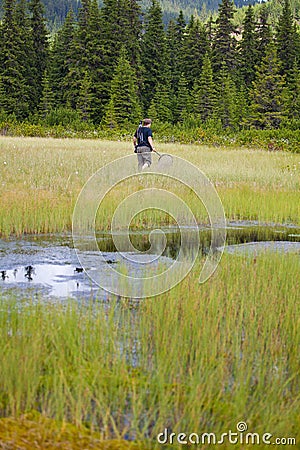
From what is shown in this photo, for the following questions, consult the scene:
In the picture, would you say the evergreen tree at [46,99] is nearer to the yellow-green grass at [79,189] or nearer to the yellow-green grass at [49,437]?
the yellow-green grass at [79,189]

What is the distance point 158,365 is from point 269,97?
39910 mm

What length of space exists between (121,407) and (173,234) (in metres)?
6.04

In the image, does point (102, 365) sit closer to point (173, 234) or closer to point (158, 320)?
point (158, 320)

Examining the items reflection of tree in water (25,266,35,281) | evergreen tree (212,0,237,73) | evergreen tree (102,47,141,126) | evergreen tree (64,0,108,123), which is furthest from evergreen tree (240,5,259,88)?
reflection of tree in water (25,266,35,281)

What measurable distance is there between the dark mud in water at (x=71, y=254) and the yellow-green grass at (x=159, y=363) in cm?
61

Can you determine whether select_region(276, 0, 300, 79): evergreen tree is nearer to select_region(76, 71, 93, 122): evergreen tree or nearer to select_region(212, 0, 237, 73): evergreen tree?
select_region(212, 0, 237, 73): evergreen tree

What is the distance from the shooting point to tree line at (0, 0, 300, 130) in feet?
143

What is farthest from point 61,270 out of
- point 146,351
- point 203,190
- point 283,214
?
point 283,214

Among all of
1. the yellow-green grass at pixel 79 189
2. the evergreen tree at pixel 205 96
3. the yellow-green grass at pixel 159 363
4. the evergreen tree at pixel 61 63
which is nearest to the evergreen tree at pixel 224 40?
the evergreen tree at pixel 205 96

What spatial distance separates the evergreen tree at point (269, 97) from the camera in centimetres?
4141

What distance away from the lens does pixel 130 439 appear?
3414 mm

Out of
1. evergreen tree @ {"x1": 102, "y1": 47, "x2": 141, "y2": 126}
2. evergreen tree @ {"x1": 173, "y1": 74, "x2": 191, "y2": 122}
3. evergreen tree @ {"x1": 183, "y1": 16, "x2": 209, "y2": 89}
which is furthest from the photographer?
evergreen tree @ {"x1": 183, "y1": 16, "x2": 209, "y2": 89}

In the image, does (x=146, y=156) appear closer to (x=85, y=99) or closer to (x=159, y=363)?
(x=159, y=363)

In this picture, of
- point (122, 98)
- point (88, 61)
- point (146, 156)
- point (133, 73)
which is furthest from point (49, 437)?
point (88, 61)
